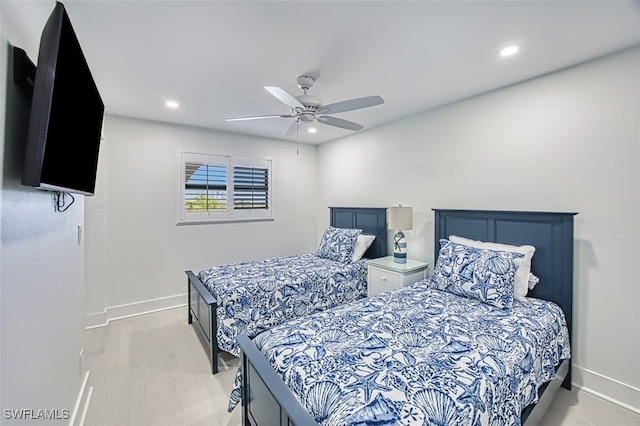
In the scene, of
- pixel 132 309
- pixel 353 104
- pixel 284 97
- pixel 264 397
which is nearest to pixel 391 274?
pixel 353 104

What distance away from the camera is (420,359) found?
140 centimetres

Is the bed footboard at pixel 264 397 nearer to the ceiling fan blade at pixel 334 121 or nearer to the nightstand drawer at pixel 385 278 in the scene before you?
the nightstand drawer at pixel 385 278

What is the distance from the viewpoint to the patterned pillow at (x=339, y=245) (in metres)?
3.66

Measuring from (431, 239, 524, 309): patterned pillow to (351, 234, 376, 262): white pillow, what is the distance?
48.8 inches

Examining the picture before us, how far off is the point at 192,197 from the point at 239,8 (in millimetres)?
2967

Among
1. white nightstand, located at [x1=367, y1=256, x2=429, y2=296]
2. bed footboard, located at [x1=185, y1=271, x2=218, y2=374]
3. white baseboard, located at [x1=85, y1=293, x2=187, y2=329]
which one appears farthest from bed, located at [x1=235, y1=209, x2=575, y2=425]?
white baseboard, located at [x1=85, y1=293, x2=187, y2=329]

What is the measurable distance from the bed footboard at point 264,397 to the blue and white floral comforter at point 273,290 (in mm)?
771

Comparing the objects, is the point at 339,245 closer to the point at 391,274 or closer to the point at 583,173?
the point at 391,274

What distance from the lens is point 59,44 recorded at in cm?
98

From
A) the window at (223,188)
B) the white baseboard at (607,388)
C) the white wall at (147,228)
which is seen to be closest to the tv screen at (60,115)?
the white wall at (147,228)

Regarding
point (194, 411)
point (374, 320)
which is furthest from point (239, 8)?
point (194, 411)

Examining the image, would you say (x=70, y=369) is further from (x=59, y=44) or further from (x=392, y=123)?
(x=392, y=123)

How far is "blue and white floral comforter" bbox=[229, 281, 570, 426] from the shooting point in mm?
1132

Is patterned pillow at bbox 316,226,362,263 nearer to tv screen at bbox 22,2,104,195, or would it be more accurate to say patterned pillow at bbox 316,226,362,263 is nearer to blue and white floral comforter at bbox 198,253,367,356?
blue and white floral comforter at bbox 198,253,367,356
